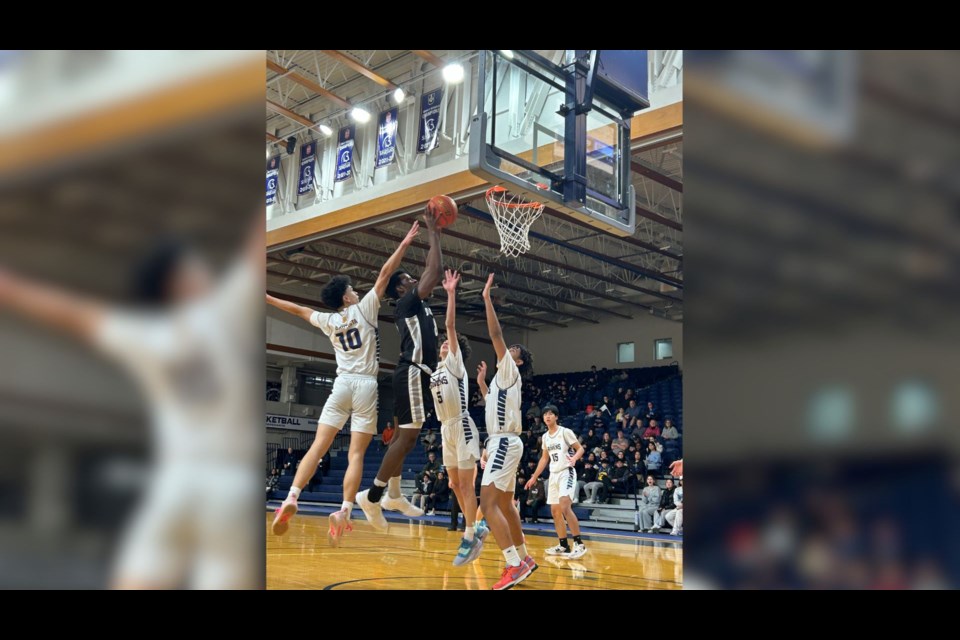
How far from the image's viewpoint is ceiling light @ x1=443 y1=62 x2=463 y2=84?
40.2 feet

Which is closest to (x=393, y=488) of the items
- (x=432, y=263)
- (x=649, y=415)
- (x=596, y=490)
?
(x=432, y=263)

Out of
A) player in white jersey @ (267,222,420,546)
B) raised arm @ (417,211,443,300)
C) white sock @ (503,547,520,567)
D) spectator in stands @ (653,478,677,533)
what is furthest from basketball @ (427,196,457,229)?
spectator in stands @ (653,478,677,533)

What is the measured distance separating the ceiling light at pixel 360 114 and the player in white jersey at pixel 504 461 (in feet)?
26.4

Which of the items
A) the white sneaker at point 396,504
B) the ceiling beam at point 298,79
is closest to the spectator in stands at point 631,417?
the ceiling beam at point 298,79

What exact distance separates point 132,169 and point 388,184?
36.8ft

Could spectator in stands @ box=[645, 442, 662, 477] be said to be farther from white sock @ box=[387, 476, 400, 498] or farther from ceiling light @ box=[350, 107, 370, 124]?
white sock @ box=[387, 476, 400, 498]

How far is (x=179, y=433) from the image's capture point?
7.85ft

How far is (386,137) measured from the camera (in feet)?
45.6

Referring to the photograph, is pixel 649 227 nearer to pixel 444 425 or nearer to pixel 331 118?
pixel 331 118

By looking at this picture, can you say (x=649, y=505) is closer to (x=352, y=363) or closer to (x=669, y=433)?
(x=669, y=433)

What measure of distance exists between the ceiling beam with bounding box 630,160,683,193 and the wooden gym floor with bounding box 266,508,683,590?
5821 millimetres

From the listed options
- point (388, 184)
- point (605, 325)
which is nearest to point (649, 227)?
point (388, 184)

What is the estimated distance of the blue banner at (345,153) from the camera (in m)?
14.5

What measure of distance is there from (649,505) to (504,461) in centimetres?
791
